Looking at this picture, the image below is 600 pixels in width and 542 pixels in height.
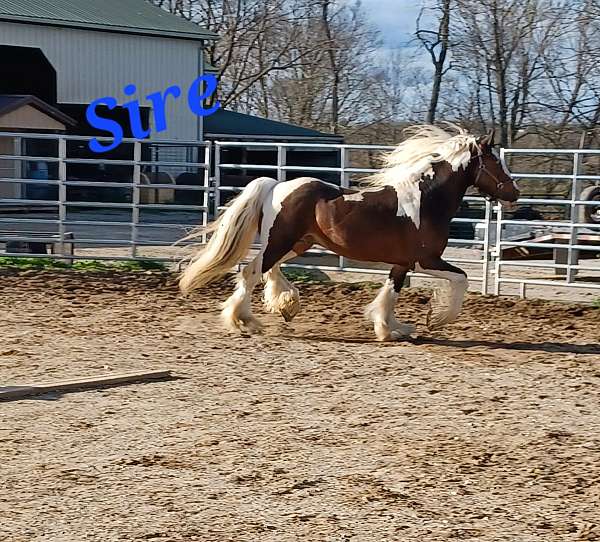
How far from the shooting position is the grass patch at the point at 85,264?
39.2 feet

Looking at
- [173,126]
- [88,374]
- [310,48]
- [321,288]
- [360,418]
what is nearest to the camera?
[360,418]

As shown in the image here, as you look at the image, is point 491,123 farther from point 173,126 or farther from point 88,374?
point 88,374

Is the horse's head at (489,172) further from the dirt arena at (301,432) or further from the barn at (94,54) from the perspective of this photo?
the barn at (94,54)

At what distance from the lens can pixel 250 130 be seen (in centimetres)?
3195

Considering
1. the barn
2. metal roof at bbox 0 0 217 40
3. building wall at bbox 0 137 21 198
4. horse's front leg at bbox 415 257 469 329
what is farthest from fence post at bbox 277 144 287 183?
metal roof at bbox 0 0 217 40

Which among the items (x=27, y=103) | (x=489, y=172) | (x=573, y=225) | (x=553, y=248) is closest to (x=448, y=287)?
(x=489, y=172)

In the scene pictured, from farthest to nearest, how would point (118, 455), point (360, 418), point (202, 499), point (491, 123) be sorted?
point (491, 123) → point (360, 418) → point (118, 455) → point (202, 499)

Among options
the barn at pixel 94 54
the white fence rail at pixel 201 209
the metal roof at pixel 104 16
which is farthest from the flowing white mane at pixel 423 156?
the metal roof at pixel 104 16

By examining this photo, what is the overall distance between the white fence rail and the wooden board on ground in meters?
4.24

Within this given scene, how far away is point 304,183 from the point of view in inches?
327

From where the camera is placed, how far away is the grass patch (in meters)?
11.9

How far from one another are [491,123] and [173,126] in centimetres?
1126

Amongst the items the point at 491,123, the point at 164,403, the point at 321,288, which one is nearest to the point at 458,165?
the point at 321,288

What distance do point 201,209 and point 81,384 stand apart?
6.06 meters
